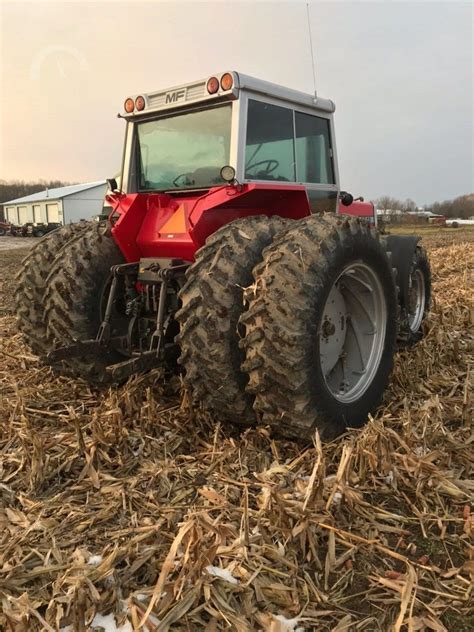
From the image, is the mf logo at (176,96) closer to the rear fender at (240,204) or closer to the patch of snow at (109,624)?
the rear fender at (240,204)

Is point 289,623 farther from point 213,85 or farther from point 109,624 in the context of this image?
point 213,85

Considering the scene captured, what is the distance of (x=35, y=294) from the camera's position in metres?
4.34

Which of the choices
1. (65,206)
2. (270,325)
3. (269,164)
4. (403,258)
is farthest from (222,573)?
(65,206)

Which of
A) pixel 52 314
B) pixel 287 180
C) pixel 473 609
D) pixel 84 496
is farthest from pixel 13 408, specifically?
pixel 473 609

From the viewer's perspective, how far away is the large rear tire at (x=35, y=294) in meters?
Result: 4.34

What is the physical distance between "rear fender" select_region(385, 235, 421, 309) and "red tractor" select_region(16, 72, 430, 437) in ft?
4.08

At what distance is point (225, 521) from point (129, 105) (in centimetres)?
341

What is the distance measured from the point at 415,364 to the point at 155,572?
313 cm

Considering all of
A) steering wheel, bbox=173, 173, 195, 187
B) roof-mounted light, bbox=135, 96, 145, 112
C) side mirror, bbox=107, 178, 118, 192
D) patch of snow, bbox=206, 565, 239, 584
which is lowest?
patch of snow, bbox=206, 565, 239, 584

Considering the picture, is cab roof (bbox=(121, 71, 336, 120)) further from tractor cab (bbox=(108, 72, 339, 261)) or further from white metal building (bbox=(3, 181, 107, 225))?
white metal building (bbox=(3, 181, 107, 225))

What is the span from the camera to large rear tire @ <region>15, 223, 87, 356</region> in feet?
14.2

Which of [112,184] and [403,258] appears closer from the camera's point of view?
[112,184]

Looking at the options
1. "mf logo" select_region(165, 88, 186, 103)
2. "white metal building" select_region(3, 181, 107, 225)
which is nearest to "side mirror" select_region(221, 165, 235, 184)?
"mf logo" select_region(165, 88, 186, 103)

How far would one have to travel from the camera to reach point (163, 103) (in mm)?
4109
